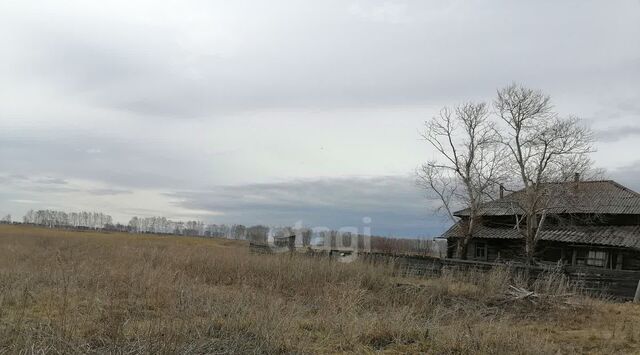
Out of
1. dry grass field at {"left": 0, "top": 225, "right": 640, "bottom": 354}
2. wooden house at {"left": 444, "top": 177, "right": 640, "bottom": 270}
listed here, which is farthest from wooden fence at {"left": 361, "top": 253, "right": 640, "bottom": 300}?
wooden house at {"left": 444, "top": 177, "right": 640, "bottom": 270}

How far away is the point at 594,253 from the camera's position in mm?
34750

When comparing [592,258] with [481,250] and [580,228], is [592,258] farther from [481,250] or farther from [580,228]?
[481,250]

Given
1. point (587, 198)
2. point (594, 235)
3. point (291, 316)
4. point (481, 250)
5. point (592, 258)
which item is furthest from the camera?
point (481, 250)

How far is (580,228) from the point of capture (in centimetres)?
3541

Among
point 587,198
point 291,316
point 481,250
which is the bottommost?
point 481,250

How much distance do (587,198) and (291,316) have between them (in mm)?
34637

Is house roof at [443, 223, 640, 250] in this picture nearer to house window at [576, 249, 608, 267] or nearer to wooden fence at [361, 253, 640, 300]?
house window at [576, 249, 608, 267]

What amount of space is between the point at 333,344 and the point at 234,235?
160695mm

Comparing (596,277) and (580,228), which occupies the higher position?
(580,228)

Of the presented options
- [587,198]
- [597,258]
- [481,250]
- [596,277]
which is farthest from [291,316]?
[481,250]

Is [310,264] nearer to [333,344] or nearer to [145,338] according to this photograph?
[333,344]

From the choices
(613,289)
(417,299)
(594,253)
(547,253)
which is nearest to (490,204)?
(547,253)

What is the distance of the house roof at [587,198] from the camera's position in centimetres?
3509

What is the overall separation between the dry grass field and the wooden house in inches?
731
